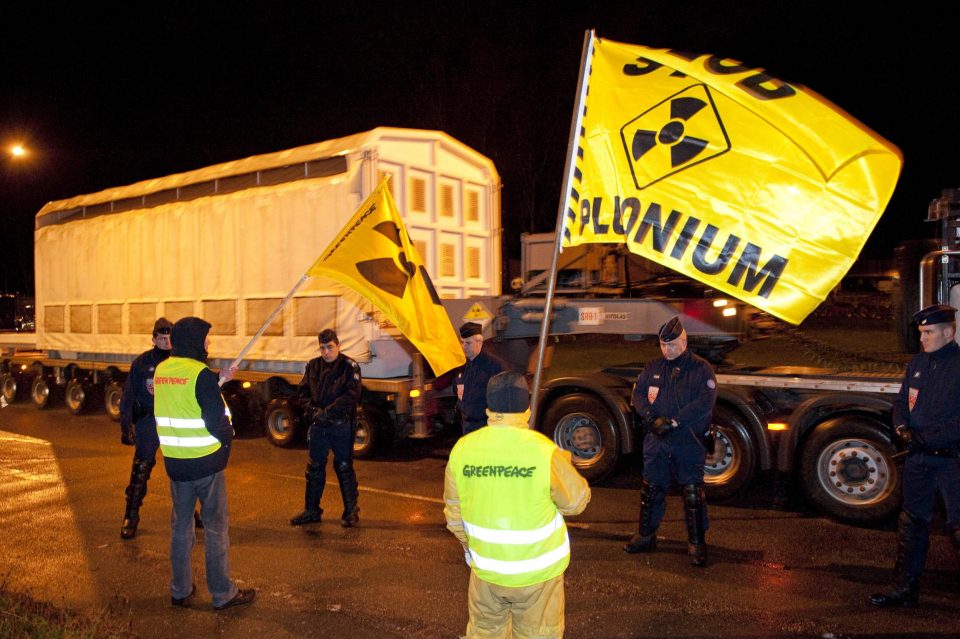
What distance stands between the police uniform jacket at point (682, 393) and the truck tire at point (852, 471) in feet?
6.24

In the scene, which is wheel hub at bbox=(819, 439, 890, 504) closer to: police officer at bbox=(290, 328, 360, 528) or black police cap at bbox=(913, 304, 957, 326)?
black police cap at bbox=(913, 304, 957, 326)

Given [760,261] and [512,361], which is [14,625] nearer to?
[760,261]

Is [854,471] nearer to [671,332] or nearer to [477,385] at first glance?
[671,332]

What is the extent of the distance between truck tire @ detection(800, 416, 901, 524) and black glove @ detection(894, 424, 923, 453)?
1976mm

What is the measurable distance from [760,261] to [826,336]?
19.1 feet

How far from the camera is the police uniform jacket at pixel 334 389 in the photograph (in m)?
6.55

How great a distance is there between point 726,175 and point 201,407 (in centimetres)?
341

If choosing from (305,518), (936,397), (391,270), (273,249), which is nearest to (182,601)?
(305,518)

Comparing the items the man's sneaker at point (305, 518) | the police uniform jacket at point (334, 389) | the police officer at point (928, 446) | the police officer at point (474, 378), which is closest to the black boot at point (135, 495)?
the man's sneaker at point (305, 518)

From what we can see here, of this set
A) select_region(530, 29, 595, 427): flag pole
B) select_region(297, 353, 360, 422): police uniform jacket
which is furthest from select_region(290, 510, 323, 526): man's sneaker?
select_region(530, 29, 595, 427): flag pole

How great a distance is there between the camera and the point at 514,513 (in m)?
3.09

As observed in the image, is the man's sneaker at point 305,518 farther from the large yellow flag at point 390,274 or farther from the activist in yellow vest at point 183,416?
the activist in yellow vest at point 183,416

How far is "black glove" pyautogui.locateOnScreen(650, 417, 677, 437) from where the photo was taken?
5484 mm

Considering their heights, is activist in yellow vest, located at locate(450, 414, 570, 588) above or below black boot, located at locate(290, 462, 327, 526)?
above
